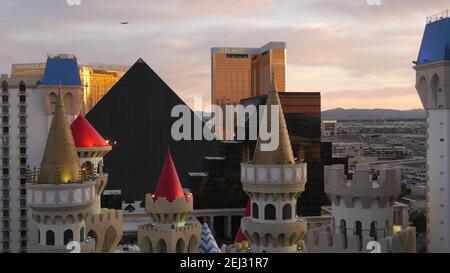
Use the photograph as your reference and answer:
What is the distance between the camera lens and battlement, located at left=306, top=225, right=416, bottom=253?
1464cm

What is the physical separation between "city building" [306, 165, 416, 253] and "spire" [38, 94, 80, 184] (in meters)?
7.02

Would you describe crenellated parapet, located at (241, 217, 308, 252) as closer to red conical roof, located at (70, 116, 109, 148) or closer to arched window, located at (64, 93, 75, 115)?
red conical roof, located at (70, 116, 109, 148)

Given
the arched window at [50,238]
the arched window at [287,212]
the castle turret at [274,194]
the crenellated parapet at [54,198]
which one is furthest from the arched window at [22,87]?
the arched window at [287,212]

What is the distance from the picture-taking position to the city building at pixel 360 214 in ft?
49.8

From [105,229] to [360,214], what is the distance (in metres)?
8.78

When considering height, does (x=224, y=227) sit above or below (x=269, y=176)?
below

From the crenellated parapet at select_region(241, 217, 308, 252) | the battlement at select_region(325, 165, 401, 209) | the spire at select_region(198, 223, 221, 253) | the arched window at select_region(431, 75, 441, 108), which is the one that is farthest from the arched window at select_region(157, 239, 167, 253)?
the arched window at select_region(431, 75, 441, 108)

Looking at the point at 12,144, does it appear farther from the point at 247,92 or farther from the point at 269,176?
the point at 247,92

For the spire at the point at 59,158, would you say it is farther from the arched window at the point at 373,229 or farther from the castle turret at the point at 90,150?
the arched window at the point at 373,229

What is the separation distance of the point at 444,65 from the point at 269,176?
637 centimetres

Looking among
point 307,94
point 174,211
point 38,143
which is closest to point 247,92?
point 307,94

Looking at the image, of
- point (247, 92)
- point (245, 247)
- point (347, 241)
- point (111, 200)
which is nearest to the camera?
point (347, 241)

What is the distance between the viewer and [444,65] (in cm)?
1670
